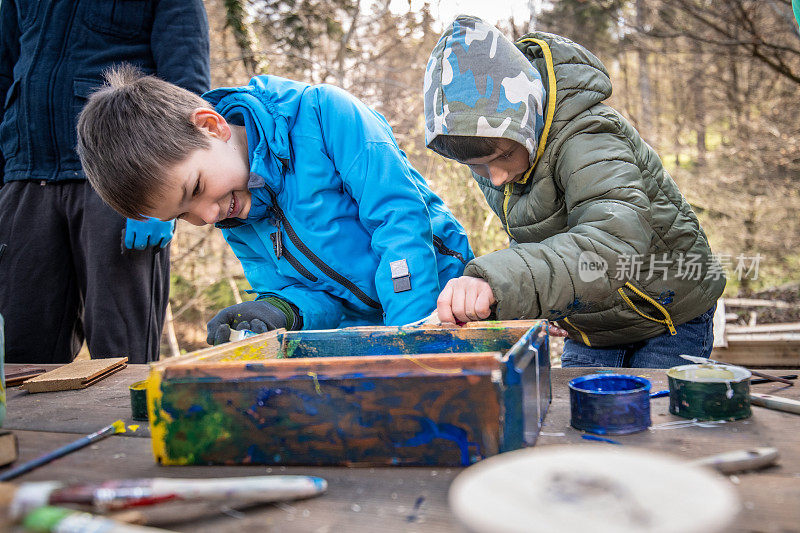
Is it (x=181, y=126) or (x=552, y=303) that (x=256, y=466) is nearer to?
(x=552, y=303)

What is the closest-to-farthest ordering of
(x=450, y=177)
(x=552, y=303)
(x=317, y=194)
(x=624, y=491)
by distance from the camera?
(x=624, y=491)
(x=552, y=303)
(x=317, y=194)
(x=450, y=177)

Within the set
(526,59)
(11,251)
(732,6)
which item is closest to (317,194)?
(526,59)

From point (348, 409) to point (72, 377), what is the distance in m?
1.02

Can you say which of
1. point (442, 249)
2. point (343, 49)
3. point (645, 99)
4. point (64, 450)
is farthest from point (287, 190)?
point (645, 99)

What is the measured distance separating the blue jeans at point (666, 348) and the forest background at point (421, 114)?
3.06 meters

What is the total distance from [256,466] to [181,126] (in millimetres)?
1095

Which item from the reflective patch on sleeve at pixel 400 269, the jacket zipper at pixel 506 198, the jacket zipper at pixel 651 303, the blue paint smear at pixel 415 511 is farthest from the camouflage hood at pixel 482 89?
the blue paint smear at pixel 415 511

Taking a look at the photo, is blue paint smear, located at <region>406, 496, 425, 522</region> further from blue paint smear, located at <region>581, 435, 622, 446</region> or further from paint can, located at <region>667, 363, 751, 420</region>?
paint can, located at <region>667, 363, 751, 420</region>

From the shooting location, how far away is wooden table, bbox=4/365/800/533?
0.65 m

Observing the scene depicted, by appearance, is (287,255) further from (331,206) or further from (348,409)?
(348,409)

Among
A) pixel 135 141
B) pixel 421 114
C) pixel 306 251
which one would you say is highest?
pixel 421 114

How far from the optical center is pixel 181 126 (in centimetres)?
161

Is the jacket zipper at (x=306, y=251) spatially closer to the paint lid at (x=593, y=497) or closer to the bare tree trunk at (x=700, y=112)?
the paint lid at (x=593, y=497)

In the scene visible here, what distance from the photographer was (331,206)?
1845mm
